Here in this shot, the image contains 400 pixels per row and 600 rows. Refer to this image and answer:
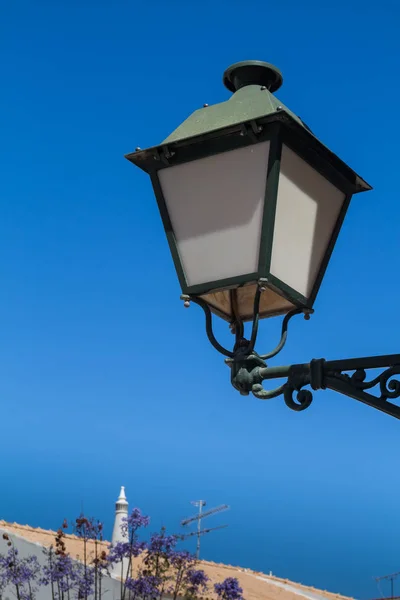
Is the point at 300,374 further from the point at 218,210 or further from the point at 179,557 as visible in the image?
the point at 179,557

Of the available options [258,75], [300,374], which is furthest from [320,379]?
[258,75]

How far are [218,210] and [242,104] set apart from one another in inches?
13.6

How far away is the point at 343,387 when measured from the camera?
229cm

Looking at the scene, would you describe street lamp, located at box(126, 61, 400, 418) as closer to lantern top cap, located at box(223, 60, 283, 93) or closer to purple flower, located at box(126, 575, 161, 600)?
lantern top cap, located at box(223, 60, 283, 93)

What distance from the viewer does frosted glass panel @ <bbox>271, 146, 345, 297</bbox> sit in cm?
244

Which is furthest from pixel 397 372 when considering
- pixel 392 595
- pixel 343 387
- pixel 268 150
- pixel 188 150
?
pixel 392 595

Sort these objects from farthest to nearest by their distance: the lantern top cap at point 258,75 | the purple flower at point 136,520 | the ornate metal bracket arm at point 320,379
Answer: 1. the purple flower at point 136,520
2. the lantern top cap at point 258,75
3. the ornate metal bracket arm at point 320,379

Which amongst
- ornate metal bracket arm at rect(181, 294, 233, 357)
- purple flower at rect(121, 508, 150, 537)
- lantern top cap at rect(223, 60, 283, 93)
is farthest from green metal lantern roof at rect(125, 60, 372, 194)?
purple flower at rect(121, 508, 150, 537)

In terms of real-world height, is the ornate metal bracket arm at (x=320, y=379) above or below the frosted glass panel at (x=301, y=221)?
below

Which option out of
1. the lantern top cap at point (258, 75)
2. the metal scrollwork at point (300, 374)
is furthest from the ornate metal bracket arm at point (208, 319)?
the lantern top cap at point (258, 75)

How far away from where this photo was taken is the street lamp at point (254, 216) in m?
2.40

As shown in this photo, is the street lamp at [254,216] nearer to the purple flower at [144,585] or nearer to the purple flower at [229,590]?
the purple flower at [144,585]

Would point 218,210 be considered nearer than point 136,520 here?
Yes

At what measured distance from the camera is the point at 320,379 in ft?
7.66
